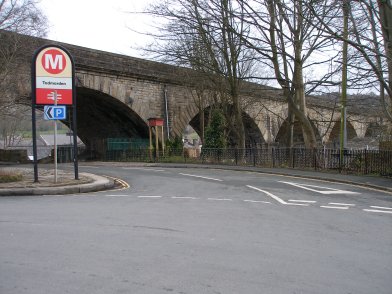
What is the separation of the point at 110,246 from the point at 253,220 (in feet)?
9.50

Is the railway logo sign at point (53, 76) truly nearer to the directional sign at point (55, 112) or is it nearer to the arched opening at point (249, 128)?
the directional sign at point (55, 112)

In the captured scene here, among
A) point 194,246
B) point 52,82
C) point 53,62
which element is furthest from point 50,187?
point 194,246

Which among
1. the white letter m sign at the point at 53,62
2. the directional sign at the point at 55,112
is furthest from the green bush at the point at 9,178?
the white letter m sign at the point at 53,62

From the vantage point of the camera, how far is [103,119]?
33.7 m

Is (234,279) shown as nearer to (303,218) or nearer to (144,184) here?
(303,218)

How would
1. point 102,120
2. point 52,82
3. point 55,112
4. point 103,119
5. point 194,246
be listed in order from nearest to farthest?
point 194,246, point 55,112, point 52,82, point 103,119, point 102,120

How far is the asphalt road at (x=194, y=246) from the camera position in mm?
4105

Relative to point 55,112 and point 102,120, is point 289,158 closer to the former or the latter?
point 55,112

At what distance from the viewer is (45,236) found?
5.88 m

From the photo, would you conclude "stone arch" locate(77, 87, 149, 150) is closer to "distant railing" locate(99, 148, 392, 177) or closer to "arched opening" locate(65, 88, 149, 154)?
"arched opening" locate(65, 88, 149, 154)

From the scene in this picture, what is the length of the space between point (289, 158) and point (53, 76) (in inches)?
489

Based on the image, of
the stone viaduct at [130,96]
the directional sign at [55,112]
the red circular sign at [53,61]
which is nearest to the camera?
the directional sign at [55,112]

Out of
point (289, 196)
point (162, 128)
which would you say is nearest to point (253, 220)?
point (289, 196)

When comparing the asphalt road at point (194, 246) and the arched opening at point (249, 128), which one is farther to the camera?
the arched opening at point (249, 128)
